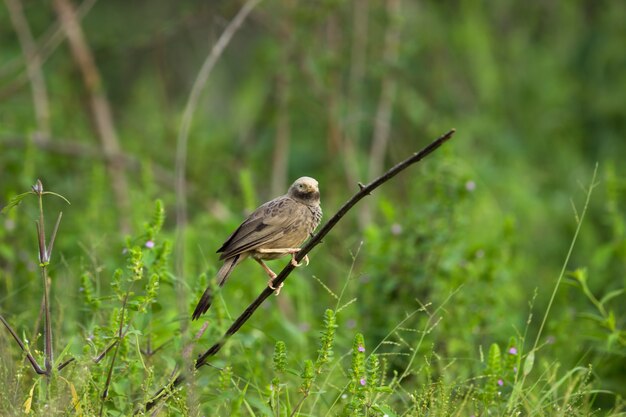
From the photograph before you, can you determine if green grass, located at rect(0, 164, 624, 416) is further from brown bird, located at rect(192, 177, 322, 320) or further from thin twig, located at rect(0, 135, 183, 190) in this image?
thin twig, located at rect(0, 135, 183, 190)

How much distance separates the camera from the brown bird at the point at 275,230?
4293mm

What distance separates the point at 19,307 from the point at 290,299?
9.80 ft

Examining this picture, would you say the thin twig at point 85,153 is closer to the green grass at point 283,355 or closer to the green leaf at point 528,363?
the green grass at point 283,355

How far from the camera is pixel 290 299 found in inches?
322

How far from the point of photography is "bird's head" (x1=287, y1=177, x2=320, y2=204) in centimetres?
450

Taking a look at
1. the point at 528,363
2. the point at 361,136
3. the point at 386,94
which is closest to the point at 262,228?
the point at 528,363

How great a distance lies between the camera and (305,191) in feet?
14.8

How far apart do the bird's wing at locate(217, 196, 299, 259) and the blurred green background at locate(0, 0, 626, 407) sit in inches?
77.9

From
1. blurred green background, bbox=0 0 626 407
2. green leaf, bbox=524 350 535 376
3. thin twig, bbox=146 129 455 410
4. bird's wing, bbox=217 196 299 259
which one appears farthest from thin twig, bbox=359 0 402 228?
thin twig, bbox=146 129 455 410

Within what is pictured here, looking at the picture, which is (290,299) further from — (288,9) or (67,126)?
(67,126)

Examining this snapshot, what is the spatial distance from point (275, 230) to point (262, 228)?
7 centimetres

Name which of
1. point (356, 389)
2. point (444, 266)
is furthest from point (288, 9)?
point (356, 389)

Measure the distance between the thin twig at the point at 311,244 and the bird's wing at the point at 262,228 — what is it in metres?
0.48

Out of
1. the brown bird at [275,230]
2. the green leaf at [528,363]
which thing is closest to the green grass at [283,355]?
the green leaf at [528,363]
